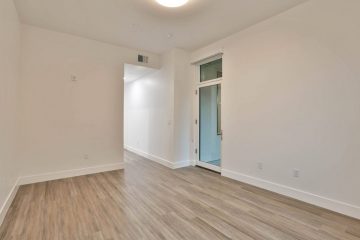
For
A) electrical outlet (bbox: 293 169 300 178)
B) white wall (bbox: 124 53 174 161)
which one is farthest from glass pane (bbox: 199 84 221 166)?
electrical outlet (bbox: 293 169 300 178)

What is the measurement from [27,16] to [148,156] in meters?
4.27

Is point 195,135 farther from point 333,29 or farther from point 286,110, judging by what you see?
point 333,29

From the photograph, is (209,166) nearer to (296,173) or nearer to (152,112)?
(296,173)

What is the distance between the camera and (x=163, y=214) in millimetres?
2588

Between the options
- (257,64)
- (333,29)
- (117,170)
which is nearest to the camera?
(333,29)

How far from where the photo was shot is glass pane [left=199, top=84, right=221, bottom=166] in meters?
4.65

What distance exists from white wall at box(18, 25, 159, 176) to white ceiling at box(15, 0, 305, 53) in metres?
0.35

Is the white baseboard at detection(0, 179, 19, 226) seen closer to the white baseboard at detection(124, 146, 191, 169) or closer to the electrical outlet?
the white baseboard at detection(124, 146, 191, 169)

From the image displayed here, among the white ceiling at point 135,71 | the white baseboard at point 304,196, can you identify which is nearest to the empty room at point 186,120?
the white baseboard at point 304,196

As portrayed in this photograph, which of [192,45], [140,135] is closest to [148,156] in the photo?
[140,135]

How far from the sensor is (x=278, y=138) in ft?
10.9

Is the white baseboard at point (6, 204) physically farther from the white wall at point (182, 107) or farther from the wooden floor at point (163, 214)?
the white wall at point (182, 107)

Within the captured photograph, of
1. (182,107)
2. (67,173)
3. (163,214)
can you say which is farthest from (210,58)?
(67,173)

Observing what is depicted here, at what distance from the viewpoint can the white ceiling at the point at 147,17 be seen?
301cm
